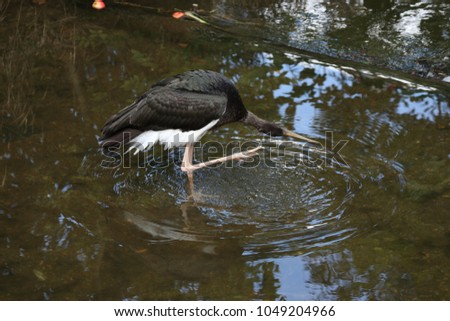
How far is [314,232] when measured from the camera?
4453 millimetres

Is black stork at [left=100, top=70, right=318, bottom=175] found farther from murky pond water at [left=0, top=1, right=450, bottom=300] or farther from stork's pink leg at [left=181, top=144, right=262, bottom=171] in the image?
murky pond water at [left=0, top=1, right=450, bottom=300]

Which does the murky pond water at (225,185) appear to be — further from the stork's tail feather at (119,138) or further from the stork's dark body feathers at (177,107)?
the stork's dark body feathers at (177,107)

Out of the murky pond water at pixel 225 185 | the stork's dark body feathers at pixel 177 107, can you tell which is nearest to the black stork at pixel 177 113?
the stork's dark body feathers at pixel 177 107

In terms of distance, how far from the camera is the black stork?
5.12 meters

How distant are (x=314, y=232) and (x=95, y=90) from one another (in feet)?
8.67

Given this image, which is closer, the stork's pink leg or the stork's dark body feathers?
the stork's dark body feathers

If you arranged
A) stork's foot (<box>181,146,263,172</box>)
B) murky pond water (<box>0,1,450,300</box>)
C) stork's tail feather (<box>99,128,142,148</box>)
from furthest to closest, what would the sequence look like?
stork's foot (<box>181,146,263,172</box>), stork's tail feather (<box>99,128,142,148</box>), murky pond water (<box>0,1,450,300</box>)

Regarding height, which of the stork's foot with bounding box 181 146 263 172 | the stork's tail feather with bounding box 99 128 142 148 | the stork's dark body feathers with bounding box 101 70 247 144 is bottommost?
the stork's foot with bounding box 181 146 263 172

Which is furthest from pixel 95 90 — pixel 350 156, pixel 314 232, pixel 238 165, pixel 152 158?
pixel 314 232

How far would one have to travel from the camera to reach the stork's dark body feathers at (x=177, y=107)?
16.8 feet

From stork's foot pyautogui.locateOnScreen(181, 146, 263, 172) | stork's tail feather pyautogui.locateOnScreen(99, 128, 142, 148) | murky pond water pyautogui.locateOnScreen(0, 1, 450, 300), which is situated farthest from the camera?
stork's foot pyautogui.locateOnScreen(181, 146, 263, 172)

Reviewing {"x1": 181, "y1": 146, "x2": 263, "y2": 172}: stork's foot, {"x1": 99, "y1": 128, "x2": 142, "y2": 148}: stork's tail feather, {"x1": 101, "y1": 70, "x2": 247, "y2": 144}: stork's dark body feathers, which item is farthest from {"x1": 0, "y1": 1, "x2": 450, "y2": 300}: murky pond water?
{"x1": 101, "y1": 70, "x2": 247, "y2": 144}: stork's dark body feathers

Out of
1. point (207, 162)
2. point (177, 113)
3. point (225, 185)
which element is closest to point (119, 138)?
point (177, 113)

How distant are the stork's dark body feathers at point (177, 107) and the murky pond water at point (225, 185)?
0.35m
